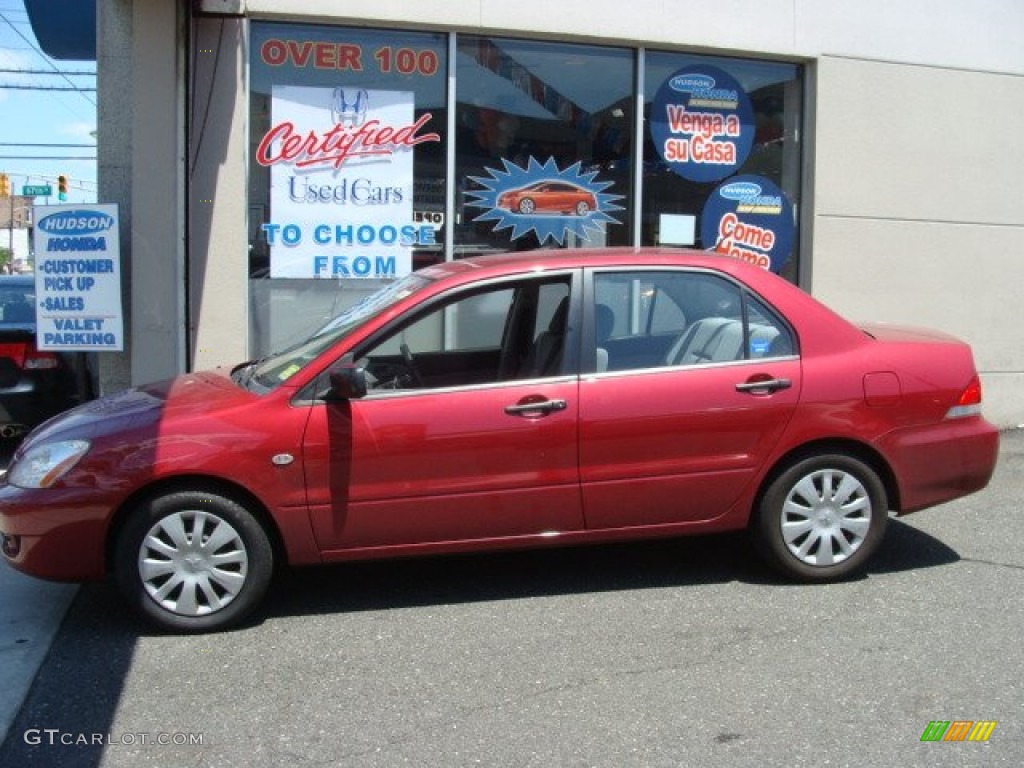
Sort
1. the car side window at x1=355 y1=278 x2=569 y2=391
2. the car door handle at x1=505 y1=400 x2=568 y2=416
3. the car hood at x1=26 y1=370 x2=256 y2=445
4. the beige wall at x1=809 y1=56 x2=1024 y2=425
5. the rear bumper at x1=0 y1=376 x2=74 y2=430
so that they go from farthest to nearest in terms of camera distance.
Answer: the beige wall at x1=809 y1=56 x2=1024 y2=425, the rear bumper at x1=0 y1=376 x2=74 y2=430, the car side window at x1=355 y1=278 x2=569 y2=391, the car door handle at x1=505 y1=400 x2=568 y2=416, the car hood at x1=26 y1=370 x2=256 y2=445

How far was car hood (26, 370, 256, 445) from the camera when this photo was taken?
4.62 m

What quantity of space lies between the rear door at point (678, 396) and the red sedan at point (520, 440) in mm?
11

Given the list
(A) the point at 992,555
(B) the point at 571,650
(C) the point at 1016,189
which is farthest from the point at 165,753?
(C) the point at 1016,189

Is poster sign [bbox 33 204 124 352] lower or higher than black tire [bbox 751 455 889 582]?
higher

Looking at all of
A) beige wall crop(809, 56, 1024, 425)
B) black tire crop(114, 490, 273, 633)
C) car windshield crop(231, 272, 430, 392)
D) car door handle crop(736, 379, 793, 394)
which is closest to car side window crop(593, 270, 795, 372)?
car door handle crop(736, 379, 793, 394)

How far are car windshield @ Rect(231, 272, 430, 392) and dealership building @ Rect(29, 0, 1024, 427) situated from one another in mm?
2808

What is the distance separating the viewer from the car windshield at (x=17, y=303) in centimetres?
789

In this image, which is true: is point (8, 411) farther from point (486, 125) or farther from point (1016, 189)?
point (1016, 189)

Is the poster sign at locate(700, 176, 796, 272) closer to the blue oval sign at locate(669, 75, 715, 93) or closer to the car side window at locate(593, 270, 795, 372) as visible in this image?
the blue oval sign at locate(669, 75, 715, 93)

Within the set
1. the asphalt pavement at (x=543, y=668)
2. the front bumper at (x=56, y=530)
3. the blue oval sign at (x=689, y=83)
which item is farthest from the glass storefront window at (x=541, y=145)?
the front bumper at (x=56, y=530)

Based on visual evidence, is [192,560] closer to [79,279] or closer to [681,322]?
[681,322]

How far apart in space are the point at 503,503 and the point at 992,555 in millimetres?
2875

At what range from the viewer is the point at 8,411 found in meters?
7.58

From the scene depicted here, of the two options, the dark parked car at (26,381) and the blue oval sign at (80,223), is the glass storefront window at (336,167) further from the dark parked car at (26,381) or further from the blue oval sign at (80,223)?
the dark parked car at (26,381)
